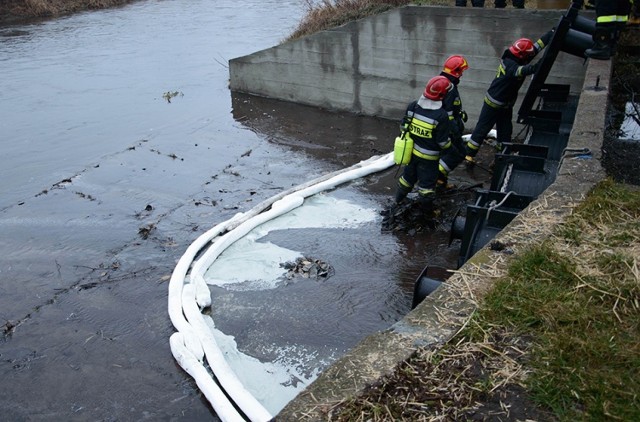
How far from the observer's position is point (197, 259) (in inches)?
246

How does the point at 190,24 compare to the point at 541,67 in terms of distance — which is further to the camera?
the point at 190,24

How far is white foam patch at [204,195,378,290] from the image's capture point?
5844mm

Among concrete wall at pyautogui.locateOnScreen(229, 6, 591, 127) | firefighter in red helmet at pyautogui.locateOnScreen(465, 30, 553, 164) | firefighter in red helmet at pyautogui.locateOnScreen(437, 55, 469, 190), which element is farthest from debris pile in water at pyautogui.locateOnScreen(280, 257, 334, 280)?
concrete wall at pyautogui.locateOnScreen(229, 6, 591, 127)

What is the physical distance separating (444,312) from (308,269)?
124 inches

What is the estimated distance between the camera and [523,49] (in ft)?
24.4

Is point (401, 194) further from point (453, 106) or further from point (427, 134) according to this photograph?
point (453, 106)

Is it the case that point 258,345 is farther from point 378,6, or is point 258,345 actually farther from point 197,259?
point 378,6

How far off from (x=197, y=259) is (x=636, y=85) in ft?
22.5

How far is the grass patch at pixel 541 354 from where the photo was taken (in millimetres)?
2254

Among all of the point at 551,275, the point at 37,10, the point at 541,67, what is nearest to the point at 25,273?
the point at 551,275

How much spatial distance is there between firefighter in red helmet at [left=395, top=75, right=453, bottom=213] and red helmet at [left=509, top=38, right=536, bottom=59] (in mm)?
1454

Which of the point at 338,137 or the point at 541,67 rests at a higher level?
the point at 541,67

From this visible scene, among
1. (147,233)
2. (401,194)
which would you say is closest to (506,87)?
(401,194)

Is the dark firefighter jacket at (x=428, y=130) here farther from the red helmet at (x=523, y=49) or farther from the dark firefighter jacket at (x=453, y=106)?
the red helmet at (x=523, y=49)
